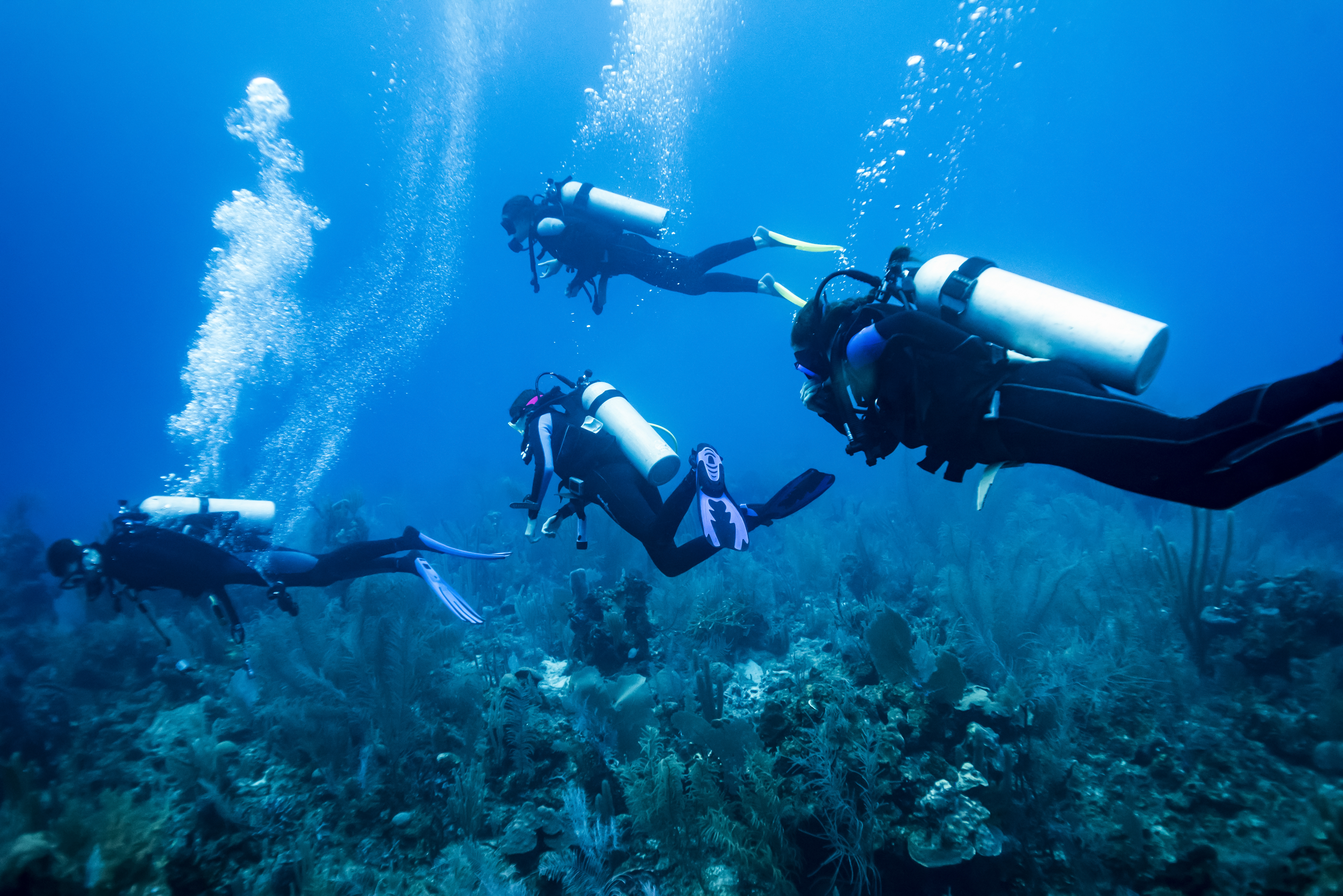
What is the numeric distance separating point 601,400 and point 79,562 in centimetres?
682

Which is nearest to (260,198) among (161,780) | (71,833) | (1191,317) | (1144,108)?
(161,780)

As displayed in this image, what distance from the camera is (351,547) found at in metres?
6.98

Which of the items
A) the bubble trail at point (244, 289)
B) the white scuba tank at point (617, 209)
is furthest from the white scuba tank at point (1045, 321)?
the bubble trail at point (244, 289)

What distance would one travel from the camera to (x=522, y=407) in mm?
5461

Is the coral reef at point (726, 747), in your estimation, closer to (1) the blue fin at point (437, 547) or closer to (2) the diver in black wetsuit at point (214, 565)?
(2) the diver in black wetsuit at point (214, 565)

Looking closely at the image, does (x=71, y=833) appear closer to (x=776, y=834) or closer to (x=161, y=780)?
(x=161, y=780)

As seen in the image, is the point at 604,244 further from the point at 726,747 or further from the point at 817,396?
the point at 726,747

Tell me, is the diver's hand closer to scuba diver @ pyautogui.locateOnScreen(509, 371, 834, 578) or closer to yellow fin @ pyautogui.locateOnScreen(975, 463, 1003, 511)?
scuba diver @ pyautogui.locateOnScreen(509, 371, 834, 578)

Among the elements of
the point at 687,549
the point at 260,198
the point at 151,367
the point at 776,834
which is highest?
the point at 151,367

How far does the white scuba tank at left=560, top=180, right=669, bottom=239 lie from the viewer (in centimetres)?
711

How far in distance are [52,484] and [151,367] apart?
2082 inches

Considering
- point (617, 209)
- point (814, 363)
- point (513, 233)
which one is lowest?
point (814, 363)

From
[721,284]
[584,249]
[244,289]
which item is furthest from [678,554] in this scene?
[244,289]

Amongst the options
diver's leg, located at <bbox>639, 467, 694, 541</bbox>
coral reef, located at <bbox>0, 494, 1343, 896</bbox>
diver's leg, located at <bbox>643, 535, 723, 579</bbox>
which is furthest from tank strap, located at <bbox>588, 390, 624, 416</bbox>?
coral reef, located at <bbox>0, 494, 1343, 896</bbox>
